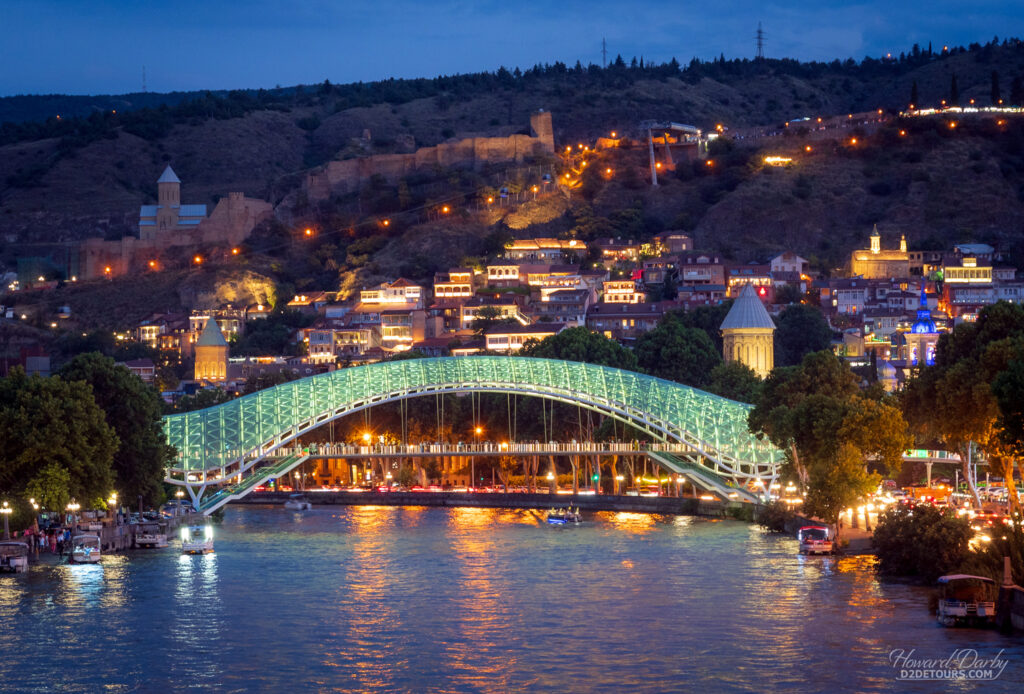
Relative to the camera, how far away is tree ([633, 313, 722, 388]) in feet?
294

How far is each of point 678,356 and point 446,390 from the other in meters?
24.7

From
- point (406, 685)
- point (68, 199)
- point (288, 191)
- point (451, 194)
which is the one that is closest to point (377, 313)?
point (451, 194)

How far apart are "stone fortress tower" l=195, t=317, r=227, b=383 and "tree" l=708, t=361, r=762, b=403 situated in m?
41.3

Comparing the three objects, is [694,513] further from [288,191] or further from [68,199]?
[68,199]

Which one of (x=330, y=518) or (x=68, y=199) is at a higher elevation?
(x=68, y=199)

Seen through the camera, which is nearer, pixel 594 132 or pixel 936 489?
pixel 936 489

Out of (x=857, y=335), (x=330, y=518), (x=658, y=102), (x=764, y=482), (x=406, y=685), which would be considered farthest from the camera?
(x=658, y=102)

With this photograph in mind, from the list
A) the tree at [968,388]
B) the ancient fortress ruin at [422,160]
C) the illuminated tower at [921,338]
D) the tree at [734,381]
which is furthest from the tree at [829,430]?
the ancient fortress ruin at [422,160]

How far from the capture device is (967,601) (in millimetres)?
36969

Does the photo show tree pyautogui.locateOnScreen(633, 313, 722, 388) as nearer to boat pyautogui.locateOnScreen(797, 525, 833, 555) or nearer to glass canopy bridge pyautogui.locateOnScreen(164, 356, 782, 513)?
glass canopy bridge pyautogui.locateOnScreen(164, 356, 782, 513)

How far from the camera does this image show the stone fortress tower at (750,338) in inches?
3669

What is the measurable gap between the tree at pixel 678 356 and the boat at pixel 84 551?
1699 inches

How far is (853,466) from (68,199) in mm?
134093

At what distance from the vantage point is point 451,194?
485 feet
